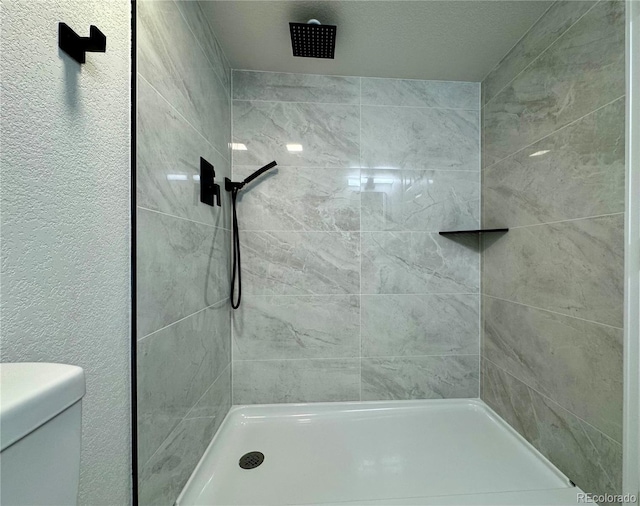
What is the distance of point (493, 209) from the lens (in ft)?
4.93

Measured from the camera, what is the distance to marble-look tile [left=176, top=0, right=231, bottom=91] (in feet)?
3.41

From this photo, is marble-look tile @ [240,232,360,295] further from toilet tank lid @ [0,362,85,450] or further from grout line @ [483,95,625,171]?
toilet tank lid @ [0,362,85,450]

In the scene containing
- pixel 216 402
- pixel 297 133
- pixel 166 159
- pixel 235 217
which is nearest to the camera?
pixel 166 159

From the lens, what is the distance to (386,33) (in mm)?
1263

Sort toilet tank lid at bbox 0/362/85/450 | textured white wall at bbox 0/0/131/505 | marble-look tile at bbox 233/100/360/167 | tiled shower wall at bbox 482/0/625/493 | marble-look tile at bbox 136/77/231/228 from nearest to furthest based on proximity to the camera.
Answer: toilet tank lid at bbox 0/362/85/450 → textured white wall at bbox 0/0/131/505 → marble-look tile at bbox 136/77/231/228 → tiled shower wall at bbox 482/0/625/493 → marble-look tile at bbox 233/100/360/167

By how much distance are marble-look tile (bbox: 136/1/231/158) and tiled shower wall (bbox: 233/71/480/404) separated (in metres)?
0.26

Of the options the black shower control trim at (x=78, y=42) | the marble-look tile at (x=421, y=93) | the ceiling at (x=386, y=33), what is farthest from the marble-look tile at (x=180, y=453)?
the marble-look tile at (x=421, y=93)

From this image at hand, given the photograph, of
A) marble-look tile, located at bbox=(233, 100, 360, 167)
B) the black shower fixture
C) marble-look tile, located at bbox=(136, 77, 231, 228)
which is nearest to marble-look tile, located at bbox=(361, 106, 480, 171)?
marble-look tile, located at bbox=(233, 100, 360, 167)

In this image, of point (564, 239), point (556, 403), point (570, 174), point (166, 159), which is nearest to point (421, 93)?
point (570, 174)

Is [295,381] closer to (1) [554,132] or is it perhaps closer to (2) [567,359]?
(2) [567,359]

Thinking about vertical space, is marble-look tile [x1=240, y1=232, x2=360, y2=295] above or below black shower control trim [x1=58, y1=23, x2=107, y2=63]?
below

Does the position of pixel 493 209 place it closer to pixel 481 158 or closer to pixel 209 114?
pixel 481 158

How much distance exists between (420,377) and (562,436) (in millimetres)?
655

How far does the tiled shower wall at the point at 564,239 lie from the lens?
2.85ft
